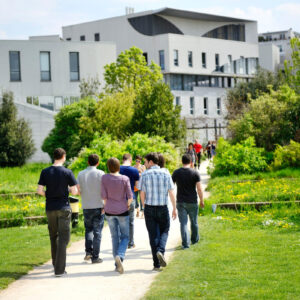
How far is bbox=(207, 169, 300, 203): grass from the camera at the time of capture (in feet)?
53.0

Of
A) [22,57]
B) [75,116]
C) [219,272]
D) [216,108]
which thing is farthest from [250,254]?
[216,108]

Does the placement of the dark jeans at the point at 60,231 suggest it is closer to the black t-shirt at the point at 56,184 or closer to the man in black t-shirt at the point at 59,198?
the man in black t-shirt at the point at 59,198

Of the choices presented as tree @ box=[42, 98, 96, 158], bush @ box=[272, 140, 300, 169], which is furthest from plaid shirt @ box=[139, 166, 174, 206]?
tree @ box=[42, 98, 96, 158]

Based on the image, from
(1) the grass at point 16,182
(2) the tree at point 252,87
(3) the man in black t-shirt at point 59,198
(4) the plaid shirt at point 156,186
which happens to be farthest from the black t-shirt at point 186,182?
(2) the tree at point 252,87

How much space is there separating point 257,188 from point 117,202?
9981 millimetres

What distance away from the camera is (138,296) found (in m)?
7.83

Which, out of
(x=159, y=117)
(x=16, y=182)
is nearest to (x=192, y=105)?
(x=159, y=117)

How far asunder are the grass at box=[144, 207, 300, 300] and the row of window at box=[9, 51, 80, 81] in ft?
122

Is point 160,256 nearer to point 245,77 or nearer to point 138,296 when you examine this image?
point 138,296

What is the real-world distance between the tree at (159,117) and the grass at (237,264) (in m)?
14.9

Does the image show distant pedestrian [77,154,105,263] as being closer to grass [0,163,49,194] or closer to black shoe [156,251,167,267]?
black shoe [156,251,167,267]

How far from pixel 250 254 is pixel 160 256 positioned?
189 centimetres

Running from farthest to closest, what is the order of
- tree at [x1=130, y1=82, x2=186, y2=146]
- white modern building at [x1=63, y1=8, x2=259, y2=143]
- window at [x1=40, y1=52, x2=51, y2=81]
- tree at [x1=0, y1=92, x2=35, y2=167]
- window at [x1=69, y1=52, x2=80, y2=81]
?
white modern building at [x1=63, y1=8, x2=259, y2=143], window at [x1=69, y1=52, x2=80, y2=81], window at [x1=40, y1=52, x2=51, y2=81], tree at [x1=0, y1=92, x2=35, y2=167], tree at [x1=130, y1=82, x2=186, y2=146]

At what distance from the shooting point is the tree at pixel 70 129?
32000 millimetres
